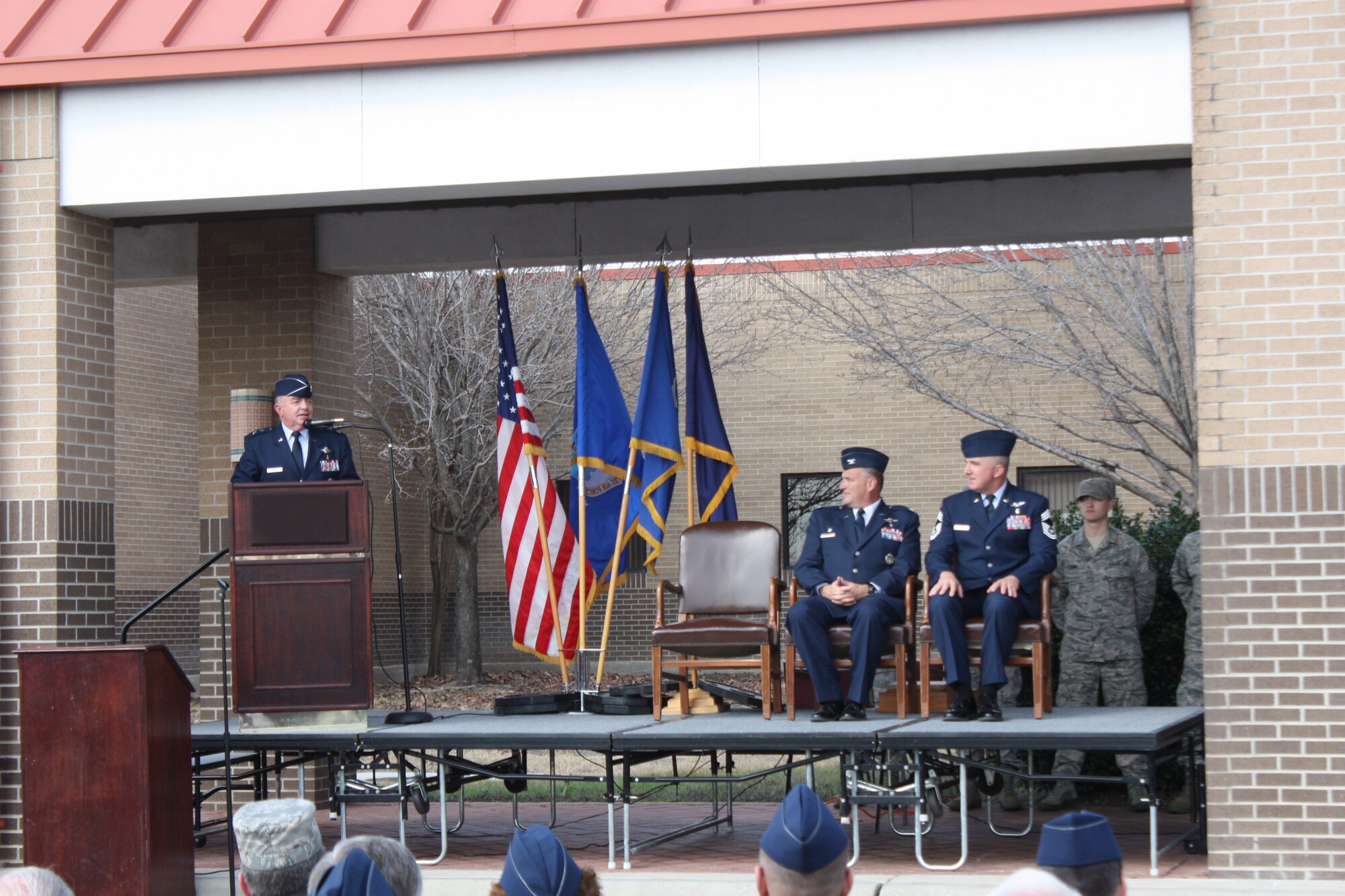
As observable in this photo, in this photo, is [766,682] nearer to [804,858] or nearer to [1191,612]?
[1191,612]

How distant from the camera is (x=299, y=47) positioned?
842 centimetres

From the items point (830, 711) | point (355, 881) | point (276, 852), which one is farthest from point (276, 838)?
point (830, 711)

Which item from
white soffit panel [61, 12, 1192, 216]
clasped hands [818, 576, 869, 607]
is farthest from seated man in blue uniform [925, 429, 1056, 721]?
white soffit panel [61, 12, 1192, 216]

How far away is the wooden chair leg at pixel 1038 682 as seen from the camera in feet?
27.4

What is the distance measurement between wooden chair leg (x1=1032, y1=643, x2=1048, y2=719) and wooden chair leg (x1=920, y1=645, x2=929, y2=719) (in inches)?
22.9

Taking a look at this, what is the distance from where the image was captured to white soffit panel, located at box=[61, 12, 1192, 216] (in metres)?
7.79

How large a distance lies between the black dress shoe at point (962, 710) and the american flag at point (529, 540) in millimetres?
2769

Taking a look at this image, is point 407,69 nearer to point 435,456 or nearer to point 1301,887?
point 1301,887

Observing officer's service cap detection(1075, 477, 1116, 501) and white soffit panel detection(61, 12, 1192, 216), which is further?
officer's service cap detection(1075, 477, 1116, 501)

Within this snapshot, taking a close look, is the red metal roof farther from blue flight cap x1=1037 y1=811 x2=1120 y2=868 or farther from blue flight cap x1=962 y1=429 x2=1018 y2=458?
blue flight cap x1=1037 y1=811 x2=1120 y2=868

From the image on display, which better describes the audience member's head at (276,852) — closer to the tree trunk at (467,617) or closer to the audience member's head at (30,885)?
the audience member's head at (30,885)

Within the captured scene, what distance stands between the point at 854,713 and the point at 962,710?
59cm

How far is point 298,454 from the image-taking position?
30.8 feet

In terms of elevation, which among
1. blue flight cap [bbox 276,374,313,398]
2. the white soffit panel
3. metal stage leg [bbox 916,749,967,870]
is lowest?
metal stage leg [bbox 916,749,967,870]
